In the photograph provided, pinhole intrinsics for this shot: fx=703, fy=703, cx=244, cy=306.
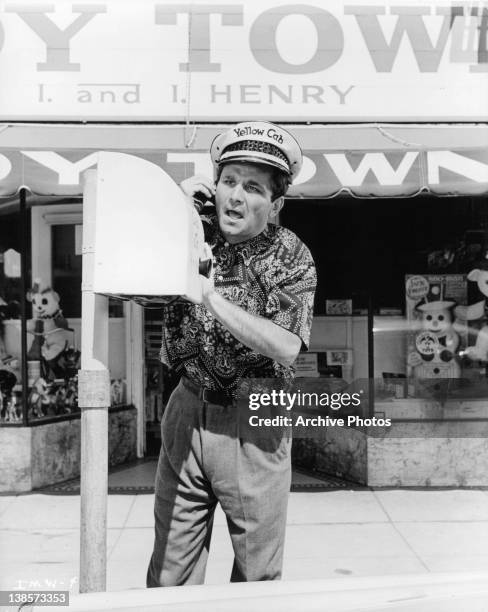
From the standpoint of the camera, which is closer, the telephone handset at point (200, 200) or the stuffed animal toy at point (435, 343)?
the telephone handset at point (200, 200)

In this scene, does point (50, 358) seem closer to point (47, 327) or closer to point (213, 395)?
point (47, 327)

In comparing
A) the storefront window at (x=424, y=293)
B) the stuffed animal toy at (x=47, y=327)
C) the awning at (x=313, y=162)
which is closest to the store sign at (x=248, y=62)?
the awning at (x=313, y=162)

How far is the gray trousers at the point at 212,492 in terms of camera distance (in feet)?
6.48

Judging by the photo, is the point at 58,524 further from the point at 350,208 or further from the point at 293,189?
the point at 350,208

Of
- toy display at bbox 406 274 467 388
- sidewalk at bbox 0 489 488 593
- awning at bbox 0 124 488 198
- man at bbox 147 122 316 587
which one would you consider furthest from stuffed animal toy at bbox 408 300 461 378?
man at bbox 147 122 316 587

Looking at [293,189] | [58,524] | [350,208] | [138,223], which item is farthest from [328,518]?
[138,223]

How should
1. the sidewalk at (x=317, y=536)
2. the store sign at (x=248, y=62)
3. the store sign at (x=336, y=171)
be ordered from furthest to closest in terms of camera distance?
the store sign at (x=248, y=62) → the store sign at (x=336, y=171) → the sidewalk at (x=317, y=536)

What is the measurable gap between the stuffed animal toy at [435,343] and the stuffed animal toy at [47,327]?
8.64ft

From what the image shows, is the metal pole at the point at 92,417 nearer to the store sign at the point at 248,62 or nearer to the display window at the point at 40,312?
the store sign at the point at 248,62

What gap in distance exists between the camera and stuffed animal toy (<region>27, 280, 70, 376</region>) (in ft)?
17.1

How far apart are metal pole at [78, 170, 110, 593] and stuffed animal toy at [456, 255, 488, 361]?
415cm

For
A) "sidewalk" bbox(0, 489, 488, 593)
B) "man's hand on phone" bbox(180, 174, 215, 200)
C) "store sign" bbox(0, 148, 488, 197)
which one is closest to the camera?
"man's hand on phone" bbox(180, 174, 215, 200)

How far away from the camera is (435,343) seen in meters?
5.23

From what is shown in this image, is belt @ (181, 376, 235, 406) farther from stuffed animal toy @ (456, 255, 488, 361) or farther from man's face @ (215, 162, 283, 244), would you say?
stuffed animal toy @ (456, 255, 488, 361)
